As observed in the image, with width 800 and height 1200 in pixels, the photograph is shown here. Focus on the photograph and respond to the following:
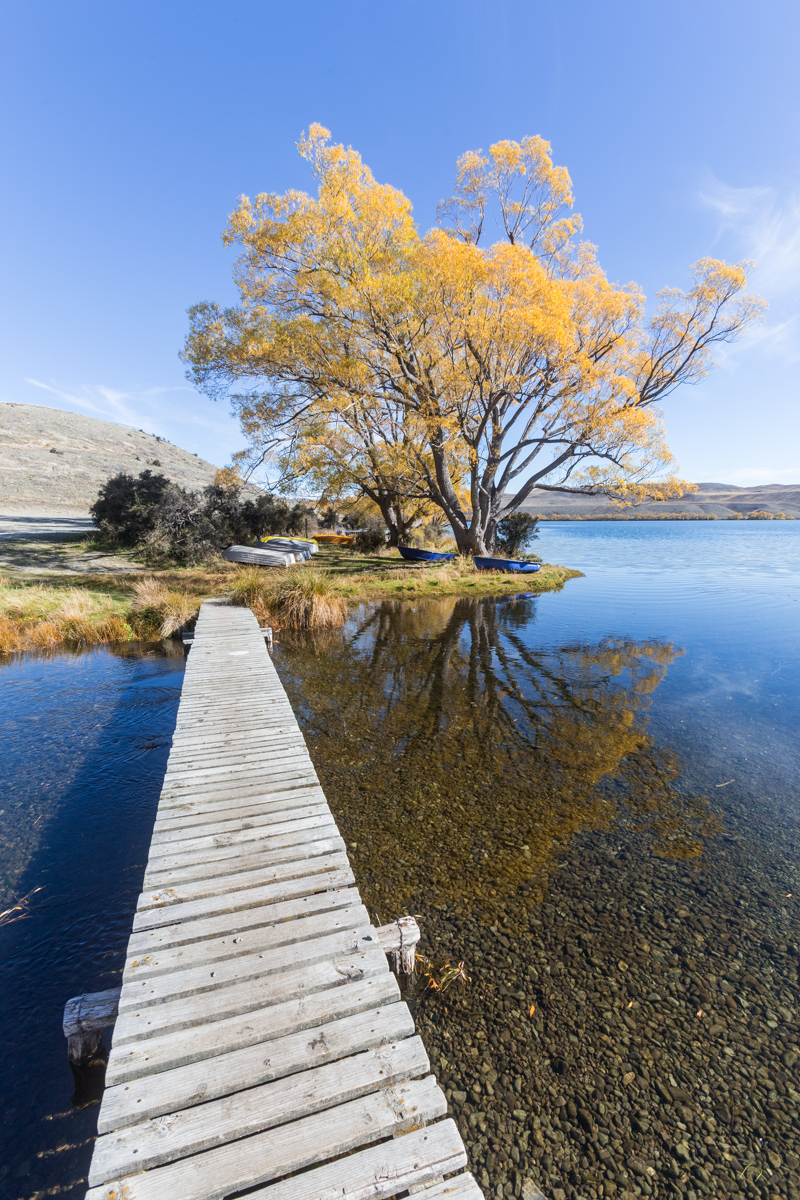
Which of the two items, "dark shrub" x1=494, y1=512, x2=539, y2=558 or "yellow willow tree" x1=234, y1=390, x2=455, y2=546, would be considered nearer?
"yellow willow tree" x1=234, y1=390, x2=455, y2=546

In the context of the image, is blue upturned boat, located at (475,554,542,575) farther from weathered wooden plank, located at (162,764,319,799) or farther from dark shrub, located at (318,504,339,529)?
weathered wooden plank, located at (162,764,319,799)

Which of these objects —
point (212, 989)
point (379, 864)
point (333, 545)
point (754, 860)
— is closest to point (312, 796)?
point (379, 864)

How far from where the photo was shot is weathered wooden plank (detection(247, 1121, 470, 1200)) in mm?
1880

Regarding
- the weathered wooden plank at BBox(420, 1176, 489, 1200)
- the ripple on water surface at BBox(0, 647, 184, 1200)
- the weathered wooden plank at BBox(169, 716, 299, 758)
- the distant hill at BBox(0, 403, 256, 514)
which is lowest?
the ripple on water surface at BBox(0, 647, 184, 1200)

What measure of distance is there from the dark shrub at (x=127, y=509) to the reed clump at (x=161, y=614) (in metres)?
9.66

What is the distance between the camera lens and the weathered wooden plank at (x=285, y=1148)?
186 cm

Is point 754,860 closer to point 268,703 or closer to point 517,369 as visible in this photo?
point 268,703

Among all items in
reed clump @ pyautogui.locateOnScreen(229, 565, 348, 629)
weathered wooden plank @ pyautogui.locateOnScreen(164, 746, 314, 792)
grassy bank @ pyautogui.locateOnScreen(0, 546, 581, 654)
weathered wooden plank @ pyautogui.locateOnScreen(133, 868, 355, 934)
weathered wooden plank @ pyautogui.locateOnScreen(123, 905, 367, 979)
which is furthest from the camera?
reed clump @ pyautogui.locateOnScreen(229, 565, 348, 629)

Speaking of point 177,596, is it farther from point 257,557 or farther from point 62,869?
point 62,869

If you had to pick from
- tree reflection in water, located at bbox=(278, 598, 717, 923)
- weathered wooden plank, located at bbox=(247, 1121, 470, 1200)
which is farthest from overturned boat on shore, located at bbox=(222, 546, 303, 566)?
weathered wooden plank, located at bbox=(247, 1121, 470, 1200)

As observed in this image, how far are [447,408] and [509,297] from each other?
4278 mm

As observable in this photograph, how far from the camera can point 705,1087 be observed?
111 inches

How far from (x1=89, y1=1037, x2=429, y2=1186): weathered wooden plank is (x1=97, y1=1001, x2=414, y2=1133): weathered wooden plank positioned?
29 mm

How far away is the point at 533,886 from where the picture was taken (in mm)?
4367
